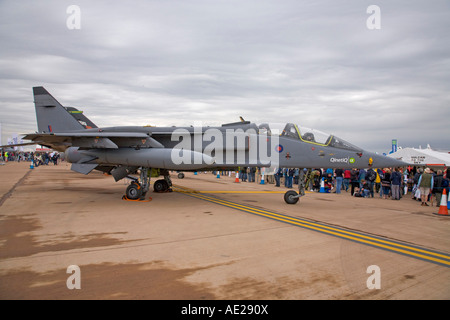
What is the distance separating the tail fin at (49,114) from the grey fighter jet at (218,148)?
2.03 metres

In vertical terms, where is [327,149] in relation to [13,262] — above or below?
above

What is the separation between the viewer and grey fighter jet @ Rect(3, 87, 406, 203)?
1029cm

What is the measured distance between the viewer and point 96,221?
7.39 meters

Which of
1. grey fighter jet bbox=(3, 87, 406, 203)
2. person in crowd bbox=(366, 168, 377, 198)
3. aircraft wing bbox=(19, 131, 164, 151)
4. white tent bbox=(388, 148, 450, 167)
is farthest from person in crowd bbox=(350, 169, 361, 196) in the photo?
aircraft wing bbox=(19, 131, 164, 151)

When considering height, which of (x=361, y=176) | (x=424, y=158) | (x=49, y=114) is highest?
(x=49, y=114)

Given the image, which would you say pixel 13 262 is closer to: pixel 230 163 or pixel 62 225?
pixel 62 225

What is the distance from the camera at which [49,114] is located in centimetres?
1373

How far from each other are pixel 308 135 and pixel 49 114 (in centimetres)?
1198

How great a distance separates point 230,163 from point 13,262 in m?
7.59

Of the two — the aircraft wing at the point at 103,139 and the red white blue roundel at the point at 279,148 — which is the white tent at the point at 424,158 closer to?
the red white blue roundel at the point at 279,148

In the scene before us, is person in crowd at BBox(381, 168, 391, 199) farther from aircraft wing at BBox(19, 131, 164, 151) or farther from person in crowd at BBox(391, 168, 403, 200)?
aircraft wing at BBox(19, 131, 164, 151)

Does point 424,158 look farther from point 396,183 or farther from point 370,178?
point 370,178

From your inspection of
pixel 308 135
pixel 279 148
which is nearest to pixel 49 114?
pixel 279 148

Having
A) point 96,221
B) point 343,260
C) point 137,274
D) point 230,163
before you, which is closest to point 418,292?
point 343,260
